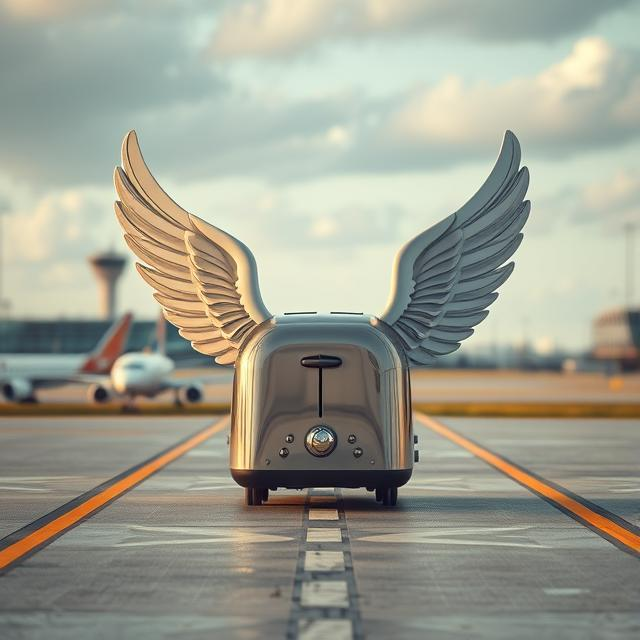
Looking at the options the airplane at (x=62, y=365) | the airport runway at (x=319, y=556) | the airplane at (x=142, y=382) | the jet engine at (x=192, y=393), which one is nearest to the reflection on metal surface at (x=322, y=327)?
the airport runway at (x=319, y=556)

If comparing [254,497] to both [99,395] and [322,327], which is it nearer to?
[322,327]

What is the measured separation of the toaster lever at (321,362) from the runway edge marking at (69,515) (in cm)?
298

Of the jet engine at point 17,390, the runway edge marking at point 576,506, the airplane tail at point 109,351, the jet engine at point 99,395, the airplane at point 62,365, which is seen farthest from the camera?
the airplane tail at point 109,351

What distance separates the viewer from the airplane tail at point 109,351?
72.6 meters

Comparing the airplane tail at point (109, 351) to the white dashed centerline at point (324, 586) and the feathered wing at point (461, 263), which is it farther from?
the white dashed centerline at point (324, 586)

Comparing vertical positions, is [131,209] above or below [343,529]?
above

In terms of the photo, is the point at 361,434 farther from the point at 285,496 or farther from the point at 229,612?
the point at 229,612

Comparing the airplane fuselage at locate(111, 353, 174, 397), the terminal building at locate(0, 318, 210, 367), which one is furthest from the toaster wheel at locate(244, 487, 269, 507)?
the terminal building at locate(0, 318, 210, 367)

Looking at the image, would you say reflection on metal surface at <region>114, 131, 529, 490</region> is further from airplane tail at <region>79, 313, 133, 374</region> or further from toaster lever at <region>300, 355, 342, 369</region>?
airplane tail at <region>79, 313, 133, 374</region>

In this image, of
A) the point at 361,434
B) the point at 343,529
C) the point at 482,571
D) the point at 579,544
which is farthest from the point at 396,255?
the point at 482,571

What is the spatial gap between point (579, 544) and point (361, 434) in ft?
9.93

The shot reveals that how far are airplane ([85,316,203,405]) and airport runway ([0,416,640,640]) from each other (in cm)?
3040

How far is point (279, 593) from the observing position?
9.78m

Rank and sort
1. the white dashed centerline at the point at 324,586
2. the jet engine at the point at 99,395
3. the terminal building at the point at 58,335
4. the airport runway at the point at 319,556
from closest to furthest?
the white dashed centerline at the point at 324,586, the airport runway at the point at 319,556, the jet engine at the point at 99,395, the terminal building at the point at 58,335
